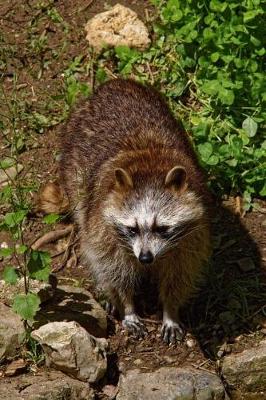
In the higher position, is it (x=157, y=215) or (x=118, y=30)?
(x=157, y=215)

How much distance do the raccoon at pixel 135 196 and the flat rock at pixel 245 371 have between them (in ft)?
1.35

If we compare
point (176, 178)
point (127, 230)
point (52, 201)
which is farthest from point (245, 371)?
point (52, 201)

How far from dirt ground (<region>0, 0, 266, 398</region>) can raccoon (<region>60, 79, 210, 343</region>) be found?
152 millimetres

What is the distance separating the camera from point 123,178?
15.5 ft

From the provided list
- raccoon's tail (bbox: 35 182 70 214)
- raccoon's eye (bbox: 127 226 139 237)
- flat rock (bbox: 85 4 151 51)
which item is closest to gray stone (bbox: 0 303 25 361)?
raccoon's eye (bbox: 127 226 139 237)

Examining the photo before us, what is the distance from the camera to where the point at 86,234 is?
17.1ft

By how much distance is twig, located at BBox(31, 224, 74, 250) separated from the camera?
580 centimetres

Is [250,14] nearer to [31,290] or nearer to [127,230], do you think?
[127,230]

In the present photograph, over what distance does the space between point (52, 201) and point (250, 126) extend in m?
1.39

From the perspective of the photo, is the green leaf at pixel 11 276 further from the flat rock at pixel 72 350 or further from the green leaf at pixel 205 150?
the green leaf at pixel 205 150

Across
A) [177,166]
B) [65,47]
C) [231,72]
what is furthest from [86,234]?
[65,47]

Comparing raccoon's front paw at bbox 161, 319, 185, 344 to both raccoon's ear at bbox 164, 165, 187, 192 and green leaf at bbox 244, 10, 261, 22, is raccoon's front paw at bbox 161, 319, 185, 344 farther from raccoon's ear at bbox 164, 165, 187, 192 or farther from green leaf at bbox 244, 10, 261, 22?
green leaf at bbox 244, 10, 261, 22

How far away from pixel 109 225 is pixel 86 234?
0.40m

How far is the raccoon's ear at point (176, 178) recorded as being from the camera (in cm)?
459
